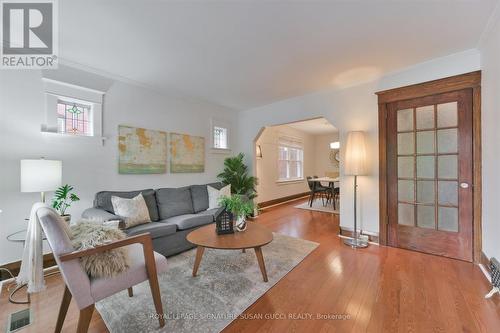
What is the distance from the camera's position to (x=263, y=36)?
2.20 meters

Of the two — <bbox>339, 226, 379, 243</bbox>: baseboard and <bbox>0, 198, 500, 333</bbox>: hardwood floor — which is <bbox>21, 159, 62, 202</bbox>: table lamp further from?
<bbox>339, 226, 379, 243</bbox>: baseboard

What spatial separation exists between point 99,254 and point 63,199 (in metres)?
1.78

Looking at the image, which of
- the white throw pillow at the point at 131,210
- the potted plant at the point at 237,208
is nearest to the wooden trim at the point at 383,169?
the potted plant at the point at 237,208

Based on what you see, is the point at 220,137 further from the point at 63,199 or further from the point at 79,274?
the point at 79,274

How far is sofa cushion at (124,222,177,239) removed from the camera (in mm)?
2520

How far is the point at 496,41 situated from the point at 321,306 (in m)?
2.97

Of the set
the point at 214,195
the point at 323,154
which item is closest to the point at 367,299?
the point at 214,195

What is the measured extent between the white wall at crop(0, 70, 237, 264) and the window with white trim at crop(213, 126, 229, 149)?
2.14 feet

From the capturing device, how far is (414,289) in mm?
1994

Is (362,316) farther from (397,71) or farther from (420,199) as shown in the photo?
(397,71)

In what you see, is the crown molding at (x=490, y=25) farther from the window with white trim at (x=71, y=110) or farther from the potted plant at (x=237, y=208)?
the window with white trim at (x=71, y=110)

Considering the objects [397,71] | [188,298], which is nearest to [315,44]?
[397,71]

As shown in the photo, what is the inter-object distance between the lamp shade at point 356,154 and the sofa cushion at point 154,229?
2.74 metres

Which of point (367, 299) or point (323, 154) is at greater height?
point (323, 154)
